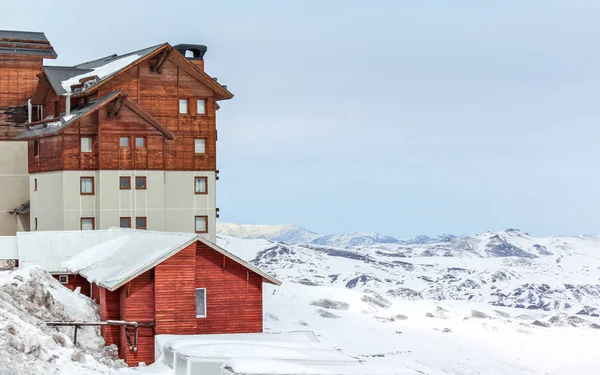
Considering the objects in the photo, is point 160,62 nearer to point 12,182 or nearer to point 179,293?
point 12,182

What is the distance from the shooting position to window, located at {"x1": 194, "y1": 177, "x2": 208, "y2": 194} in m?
64.2

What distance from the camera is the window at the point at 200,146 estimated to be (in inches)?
2534

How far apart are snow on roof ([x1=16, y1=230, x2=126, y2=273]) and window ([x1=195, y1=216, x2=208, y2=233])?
480 inches

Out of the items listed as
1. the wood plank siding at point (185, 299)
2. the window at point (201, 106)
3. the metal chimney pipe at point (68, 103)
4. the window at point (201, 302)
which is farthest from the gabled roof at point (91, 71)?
the window at point (201, 302)

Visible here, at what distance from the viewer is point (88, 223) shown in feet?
196

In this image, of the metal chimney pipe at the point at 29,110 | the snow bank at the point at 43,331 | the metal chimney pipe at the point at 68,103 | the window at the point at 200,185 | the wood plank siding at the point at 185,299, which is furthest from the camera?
the metal chimney pipe at the point at 29,110

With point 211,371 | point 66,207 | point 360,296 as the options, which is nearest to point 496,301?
point 360,296

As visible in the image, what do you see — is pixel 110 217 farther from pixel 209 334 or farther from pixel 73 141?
pixel 209 334

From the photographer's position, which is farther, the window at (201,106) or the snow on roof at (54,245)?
the window at (201,106)

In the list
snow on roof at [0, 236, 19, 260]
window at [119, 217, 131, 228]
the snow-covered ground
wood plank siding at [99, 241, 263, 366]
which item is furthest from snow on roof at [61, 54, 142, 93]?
wood plank siding at [99, 241, 263, 366]

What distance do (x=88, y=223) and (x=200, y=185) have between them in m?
8.78

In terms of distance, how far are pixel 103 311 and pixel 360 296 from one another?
105 feet

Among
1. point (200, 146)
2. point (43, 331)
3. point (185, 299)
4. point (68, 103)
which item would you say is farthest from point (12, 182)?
point (43, 331)

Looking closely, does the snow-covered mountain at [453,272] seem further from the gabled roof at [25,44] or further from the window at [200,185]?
the gabled roof at [25,44]
